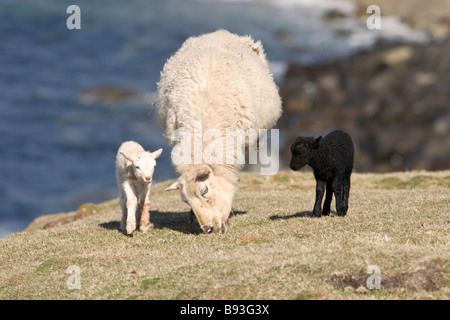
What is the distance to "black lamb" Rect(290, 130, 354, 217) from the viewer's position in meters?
12.9

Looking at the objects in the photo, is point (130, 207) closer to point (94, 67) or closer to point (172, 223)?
point (172, 223)

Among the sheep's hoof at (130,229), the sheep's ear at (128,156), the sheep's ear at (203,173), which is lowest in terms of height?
the sheep's hoof at (130,229)

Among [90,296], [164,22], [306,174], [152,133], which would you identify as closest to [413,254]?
[90,296]

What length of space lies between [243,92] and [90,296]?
5.04 m

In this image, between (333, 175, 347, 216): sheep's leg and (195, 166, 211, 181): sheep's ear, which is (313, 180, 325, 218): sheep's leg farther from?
(195, 166, 211, 181): sheep's ear

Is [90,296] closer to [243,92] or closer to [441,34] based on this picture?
[243,92]

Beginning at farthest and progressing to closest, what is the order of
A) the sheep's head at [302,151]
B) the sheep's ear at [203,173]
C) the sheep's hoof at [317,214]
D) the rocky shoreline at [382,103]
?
the rocky shoreline at [382,103] → the sheep's hoof at [317,214] → the sheep's head at [302,151] → the sheep's ear at [203,173]

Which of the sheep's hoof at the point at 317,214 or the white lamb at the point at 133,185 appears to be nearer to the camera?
the white lamb at the point at 133,185

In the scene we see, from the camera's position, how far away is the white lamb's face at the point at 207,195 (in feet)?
40.4

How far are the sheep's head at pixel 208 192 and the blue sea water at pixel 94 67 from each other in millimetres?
20874

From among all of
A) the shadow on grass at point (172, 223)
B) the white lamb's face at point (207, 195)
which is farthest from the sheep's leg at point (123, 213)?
the white lamb's face at point (207, 195)

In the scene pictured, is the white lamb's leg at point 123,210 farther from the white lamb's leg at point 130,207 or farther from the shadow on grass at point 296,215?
the shadow on grass at point 296,215

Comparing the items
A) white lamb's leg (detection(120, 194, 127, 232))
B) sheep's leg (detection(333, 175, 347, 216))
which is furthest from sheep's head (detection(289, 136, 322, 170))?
white lamb's leg (detection(120, 194, 127, 232))

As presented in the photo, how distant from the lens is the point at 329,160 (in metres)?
13.1
